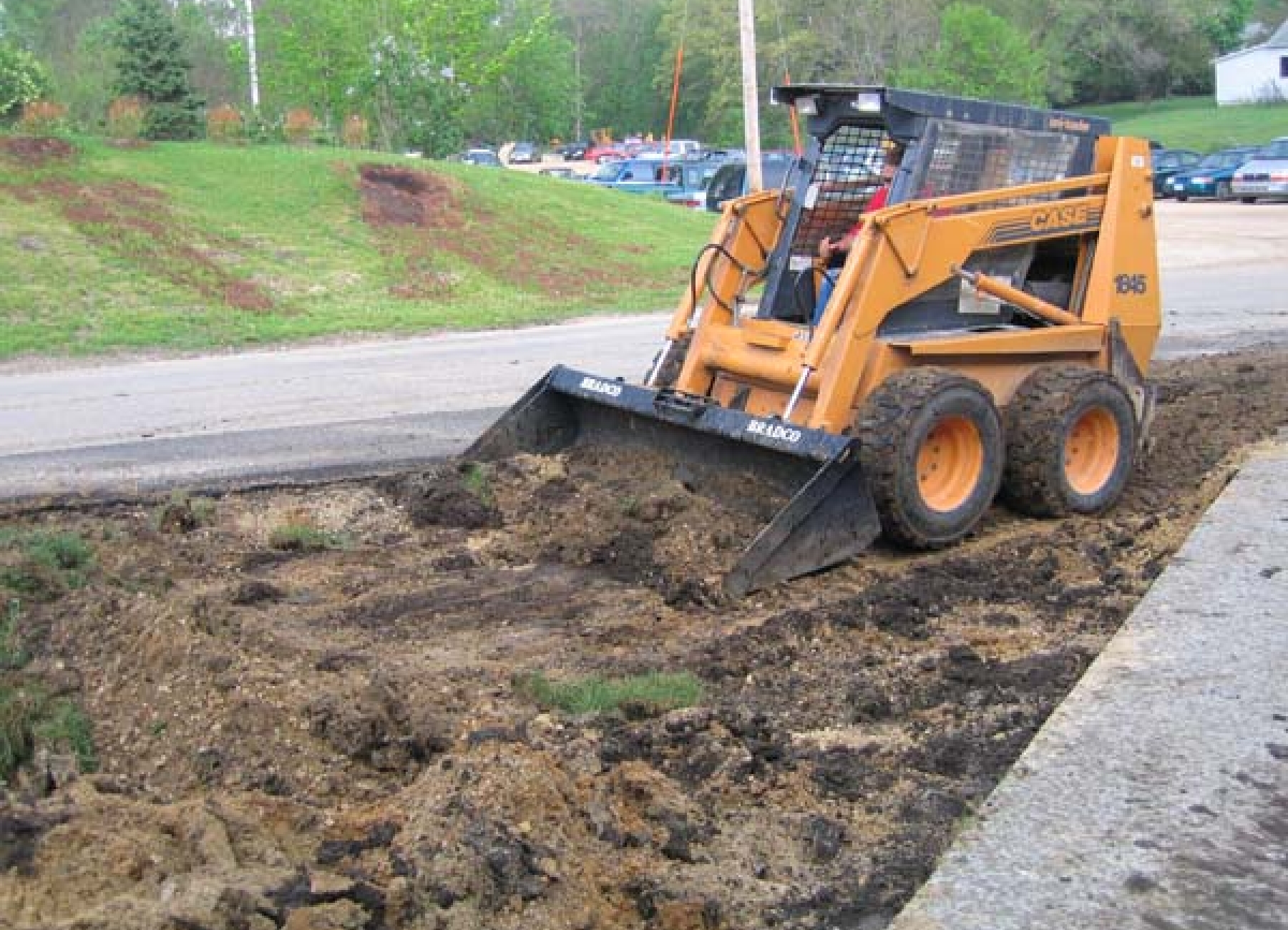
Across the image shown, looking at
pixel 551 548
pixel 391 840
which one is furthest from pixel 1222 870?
pixel 551 548

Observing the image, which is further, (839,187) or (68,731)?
(839,187)

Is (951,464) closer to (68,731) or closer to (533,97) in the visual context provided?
(68,731)

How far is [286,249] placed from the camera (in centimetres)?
2450

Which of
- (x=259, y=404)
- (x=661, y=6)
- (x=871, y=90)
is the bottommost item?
Result: (x=259, y=404)

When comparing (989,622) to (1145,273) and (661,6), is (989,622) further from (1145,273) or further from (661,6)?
(661,6)

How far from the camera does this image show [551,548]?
7.75 m

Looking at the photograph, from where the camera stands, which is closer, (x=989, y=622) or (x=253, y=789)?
(x=253, y=789)

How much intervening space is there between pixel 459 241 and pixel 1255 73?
215 feet

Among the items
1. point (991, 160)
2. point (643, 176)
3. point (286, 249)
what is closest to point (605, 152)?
point (643, 176)

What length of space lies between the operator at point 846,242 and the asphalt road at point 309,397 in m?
3.19

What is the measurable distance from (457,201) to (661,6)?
62.4 meters

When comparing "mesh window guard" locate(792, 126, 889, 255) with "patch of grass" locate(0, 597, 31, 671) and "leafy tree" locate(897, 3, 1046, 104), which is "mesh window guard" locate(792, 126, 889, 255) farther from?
"leafy tree" locate(897, 3, 1046, 104)

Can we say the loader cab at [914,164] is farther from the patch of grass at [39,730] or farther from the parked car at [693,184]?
the parked car at [693,184]

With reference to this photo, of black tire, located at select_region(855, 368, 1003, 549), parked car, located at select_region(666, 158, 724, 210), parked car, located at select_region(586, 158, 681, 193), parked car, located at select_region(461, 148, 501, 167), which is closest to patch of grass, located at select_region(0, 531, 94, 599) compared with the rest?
black tire, located at select_region(855, 368, 1003, 549)
